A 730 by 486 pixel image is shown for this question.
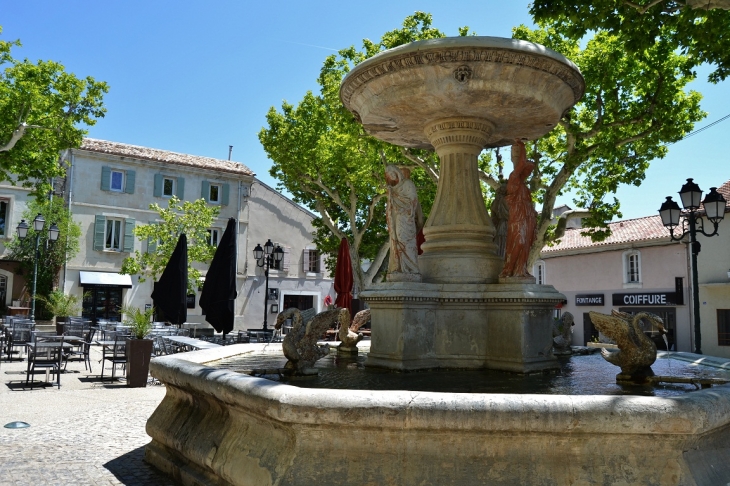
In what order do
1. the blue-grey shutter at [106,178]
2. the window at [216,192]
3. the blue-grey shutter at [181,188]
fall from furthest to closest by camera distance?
1. the window at [216,192]
2. the blue-grey shutter at [181,188]
3. the blue-grey shutter at [106,178]

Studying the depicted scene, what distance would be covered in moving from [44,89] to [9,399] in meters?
13.9

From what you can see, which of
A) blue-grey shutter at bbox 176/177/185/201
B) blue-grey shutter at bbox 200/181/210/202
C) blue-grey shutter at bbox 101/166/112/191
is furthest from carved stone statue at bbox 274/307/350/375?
blue-grey shutter at bbox 200/181/210/202

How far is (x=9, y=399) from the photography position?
952 centimetres

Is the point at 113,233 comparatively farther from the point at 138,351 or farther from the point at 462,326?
the point at 462,326

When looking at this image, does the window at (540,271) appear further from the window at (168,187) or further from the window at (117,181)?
the window at (117,181)

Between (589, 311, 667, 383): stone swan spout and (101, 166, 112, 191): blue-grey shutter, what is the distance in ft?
108

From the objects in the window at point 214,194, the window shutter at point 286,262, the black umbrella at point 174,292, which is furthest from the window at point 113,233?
the black umbrella at point 174,292

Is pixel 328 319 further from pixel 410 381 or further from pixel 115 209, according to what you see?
pixel 115 209

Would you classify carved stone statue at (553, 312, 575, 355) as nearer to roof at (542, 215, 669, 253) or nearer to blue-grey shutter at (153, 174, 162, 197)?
roof at (542, 215, 669, 253)

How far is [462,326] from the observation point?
697 cm

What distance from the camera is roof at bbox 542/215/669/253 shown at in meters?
29.9

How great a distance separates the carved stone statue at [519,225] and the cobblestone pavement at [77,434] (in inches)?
164

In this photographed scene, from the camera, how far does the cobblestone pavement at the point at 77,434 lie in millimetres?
5289

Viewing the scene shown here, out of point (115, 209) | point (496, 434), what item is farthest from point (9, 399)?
point (115, 209)
